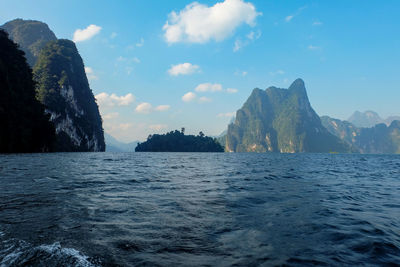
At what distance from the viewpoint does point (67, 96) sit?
156 metres

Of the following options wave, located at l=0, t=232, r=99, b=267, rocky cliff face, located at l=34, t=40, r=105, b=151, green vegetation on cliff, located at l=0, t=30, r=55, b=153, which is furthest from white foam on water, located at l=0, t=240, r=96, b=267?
rocky cliff face, located at l=34, t=40, r=105, b=151

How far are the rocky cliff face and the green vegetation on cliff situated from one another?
40.9 m

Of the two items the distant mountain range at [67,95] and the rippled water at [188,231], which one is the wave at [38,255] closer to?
the rippled water at [188,231]

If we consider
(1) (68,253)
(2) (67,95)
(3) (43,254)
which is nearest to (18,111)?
(3) (43,254)

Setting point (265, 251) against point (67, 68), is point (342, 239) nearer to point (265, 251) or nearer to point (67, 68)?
point (265, 251)

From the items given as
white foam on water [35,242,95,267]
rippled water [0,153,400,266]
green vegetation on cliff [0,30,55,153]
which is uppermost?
green vegetation on cliff [0,30,55,153]

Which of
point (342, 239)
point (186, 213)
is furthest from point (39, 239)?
point (342, 239)

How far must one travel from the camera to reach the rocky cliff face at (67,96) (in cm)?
13562

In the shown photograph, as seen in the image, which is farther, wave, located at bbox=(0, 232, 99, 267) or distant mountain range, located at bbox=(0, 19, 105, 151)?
distant mountain range, located at bbox=(0, 19, 105, 151)

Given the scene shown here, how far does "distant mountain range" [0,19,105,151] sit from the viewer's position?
135m

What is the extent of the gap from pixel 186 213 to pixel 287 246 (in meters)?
4.12

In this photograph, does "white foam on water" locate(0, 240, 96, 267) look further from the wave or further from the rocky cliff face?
the rocky cliff face

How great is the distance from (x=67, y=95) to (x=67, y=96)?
717 millimetres

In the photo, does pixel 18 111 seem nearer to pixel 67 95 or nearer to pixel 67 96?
pixel 67 96
